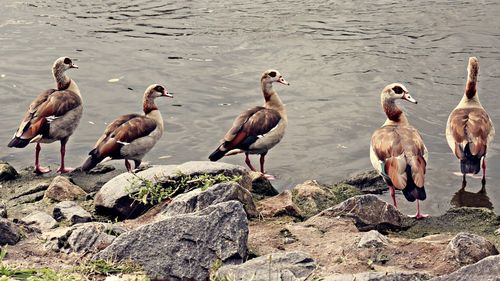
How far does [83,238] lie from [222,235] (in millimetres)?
1291

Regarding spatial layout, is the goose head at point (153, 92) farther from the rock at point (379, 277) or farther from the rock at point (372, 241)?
the rock at point (379, 277)

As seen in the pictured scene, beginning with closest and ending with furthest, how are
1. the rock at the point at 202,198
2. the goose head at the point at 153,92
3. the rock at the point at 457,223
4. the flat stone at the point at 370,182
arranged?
the rock at the point at 202,198 → the rock at the point at 457,223 → the flat stone at the point at 370,182 → the goose head at the point at 153,92

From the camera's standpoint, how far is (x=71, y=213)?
9.11 meters

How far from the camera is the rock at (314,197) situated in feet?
33.8

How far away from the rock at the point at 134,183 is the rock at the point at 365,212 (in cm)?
137

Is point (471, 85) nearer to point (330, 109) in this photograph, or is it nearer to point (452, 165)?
point (452, 165)

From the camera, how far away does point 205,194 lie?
8195 millimetres

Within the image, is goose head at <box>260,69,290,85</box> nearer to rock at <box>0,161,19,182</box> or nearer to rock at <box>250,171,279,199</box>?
rock at <box>250,171,279,199</box>

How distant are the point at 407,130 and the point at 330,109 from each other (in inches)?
173

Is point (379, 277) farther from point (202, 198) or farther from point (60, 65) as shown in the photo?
point (60, 65)

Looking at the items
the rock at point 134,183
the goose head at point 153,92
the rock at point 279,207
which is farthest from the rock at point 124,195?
the goose head at point 153,92

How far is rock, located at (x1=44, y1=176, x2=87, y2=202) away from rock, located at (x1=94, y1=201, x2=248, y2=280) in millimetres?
4042

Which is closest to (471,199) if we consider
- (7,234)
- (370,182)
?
(370,182)

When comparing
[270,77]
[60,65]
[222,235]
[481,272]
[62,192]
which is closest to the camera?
[481,272]
